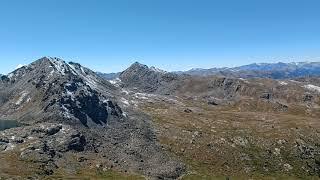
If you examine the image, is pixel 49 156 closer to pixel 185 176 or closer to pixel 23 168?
pixel 23 168

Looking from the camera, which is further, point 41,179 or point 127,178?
point 127,178

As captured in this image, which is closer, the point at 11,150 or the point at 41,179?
the point at 41,179

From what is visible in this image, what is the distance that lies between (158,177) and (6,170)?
59131 millimetres

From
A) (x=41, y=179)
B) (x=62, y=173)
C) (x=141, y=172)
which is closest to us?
(x=41, y=179)

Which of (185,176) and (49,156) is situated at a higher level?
(49,156)

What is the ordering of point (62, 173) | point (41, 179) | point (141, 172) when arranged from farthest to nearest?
point (141, 172) < point (62, 173) < point (41, 179)

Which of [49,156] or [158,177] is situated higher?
[49,156]

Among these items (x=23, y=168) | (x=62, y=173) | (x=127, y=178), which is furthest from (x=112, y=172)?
(x=23, y=168)

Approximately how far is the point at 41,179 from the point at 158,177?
1885 inches

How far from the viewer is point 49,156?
196m

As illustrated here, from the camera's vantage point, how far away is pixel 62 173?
180250mm

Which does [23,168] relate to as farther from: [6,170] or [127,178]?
[127,178]

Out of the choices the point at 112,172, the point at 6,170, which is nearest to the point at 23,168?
the point at 6,170

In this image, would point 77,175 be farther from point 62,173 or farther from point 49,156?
point 49,156
